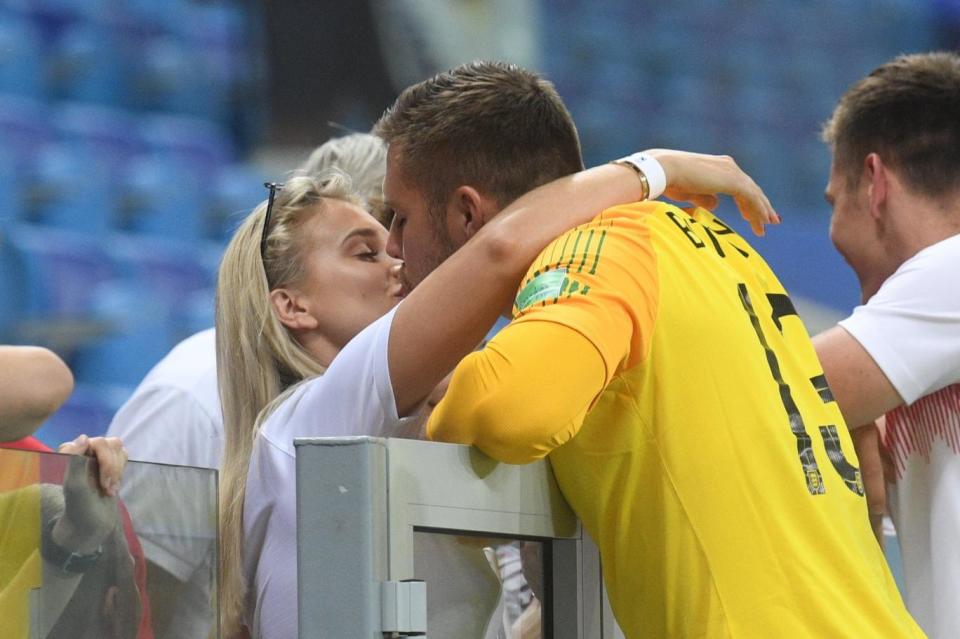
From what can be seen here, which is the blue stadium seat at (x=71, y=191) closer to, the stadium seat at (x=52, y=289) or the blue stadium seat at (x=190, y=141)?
the stadium seat at (x=52, y=289)

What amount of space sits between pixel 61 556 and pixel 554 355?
0.52 metres

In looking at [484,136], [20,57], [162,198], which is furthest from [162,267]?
[484,136]

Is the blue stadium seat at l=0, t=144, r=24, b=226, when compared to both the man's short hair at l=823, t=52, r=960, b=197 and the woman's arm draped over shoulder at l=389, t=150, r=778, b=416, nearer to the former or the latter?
the man's short hair at l=823, t=52, r=960, b=197

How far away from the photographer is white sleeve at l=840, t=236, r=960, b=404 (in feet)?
6.36

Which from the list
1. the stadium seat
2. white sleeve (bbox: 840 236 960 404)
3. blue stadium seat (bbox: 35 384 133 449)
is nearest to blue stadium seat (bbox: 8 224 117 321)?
the stadium seat

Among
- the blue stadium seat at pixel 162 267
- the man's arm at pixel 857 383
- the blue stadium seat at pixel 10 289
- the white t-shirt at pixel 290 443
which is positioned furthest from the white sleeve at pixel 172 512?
the blue stadium seat at pixel 162 267

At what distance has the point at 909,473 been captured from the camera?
205cm

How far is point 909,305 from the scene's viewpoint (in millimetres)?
1980

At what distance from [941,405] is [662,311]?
82cm

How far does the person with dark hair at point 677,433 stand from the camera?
128 centimetres

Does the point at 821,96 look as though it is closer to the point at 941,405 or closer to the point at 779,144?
the point at 779,144

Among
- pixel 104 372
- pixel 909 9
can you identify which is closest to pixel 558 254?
pixel 104 372

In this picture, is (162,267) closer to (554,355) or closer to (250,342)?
(250,342)

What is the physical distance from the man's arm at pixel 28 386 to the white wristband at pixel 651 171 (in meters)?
0.71
